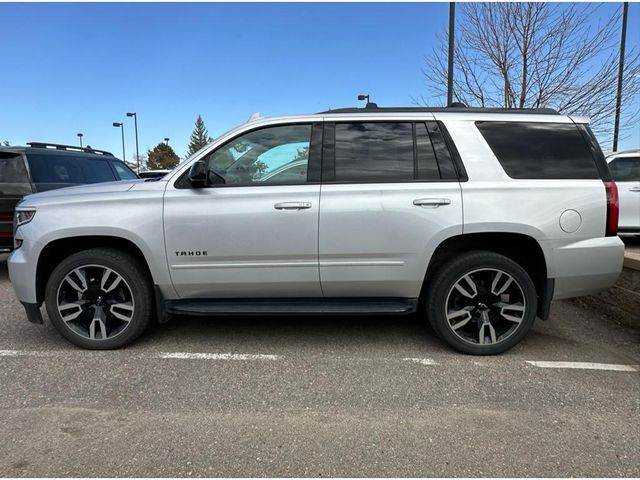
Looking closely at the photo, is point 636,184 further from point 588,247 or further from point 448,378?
point 448,378

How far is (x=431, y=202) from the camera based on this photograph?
3332 mm

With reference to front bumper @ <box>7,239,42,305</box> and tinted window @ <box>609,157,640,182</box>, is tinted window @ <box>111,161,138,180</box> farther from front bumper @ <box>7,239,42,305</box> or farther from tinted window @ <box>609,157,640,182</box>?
tinted window @ <box>609,157,640,182</box>

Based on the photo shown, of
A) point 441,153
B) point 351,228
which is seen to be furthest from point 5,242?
point 441,153

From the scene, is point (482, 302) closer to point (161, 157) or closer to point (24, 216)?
point (24, 216)

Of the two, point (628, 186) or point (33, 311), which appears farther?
point (628, 186)

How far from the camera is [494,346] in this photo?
3.50 metres

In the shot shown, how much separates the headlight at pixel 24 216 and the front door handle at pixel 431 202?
10.1 ft

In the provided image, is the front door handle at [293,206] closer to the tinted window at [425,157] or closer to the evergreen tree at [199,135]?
the tinted window at [425,157]

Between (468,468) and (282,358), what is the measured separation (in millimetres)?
1682

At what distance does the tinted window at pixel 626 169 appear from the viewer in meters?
6.90

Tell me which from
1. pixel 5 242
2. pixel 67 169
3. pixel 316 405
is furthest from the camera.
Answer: pixel 67 169

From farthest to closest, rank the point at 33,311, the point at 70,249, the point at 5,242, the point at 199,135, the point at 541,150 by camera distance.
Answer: the point at 199,135, the point at 5,242, the point at 70,249, the point at 33,311, the point at 541,150

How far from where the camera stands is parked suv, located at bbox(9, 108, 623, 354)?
3340mm

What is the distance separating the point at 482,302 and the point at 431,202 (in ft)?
3.03
